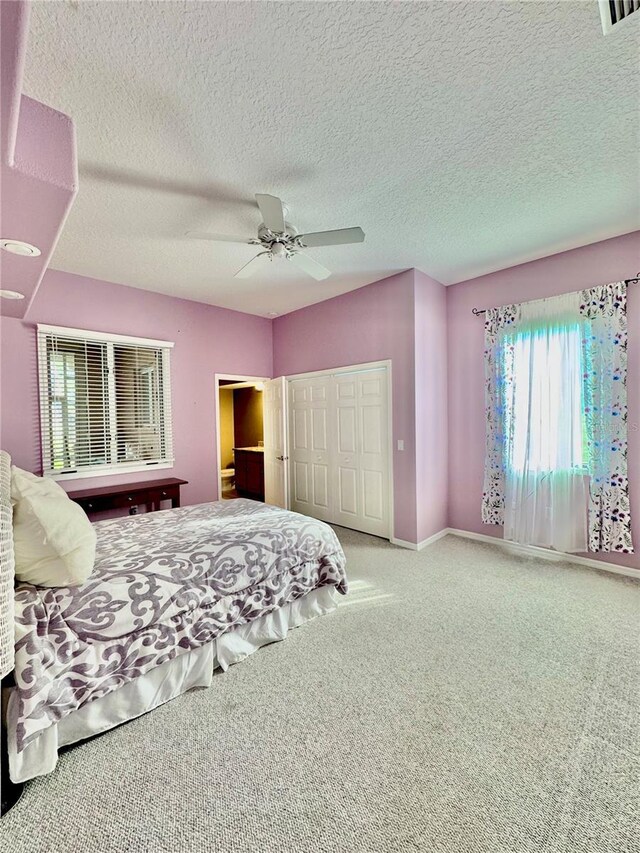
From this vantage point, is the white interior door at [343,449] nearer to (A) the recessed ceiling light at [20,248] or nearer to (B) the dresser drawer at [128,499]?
(B) the dresser drawer at [128,499]

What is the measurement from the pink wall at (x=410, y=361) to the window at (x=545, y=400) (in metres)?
0.75

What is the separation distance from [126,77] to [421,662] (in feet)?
10.7

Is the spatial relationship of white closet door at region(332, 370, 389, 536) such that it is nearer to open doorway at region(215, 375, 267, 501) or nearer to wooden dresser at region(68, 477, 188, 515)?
wooden dresser at region(68, 477, 188, 515)

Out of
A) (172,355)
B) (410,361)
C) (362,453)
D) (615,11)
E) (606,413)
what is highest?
(615,11)

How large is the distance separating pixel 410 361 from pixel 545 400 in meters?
1.34

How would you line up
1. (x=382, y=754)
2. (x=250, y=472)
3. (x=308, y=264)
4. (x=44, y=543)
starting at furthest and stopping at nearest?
(x=250, y=472)
(x=308, y=264)
(x=44, y=543)
(x=382, y=754)

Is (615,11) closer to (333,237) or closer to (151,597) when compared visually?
(333,237)

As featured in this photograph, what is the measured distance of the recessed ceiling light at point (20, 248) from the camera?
1670 millimetres

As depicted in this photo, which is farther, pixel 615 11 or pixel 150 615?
pixel 150 615

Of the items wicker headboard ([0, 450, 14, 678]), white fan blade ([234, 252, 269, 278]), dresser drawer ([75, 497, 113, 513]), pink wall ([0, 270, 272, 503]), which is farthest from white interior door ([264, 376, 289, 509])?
wicker headboard ([0, 450, 14, 678])

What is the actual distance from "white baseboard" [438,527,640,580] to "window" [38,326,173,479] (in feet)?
12.2

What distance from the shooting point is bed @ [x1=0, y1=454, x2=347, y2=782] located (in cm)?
140

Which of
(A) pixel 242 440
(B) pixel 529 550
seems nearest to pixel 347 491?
(B) pixel 529 550

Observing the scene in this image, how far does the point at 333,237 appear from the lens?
2299mm
